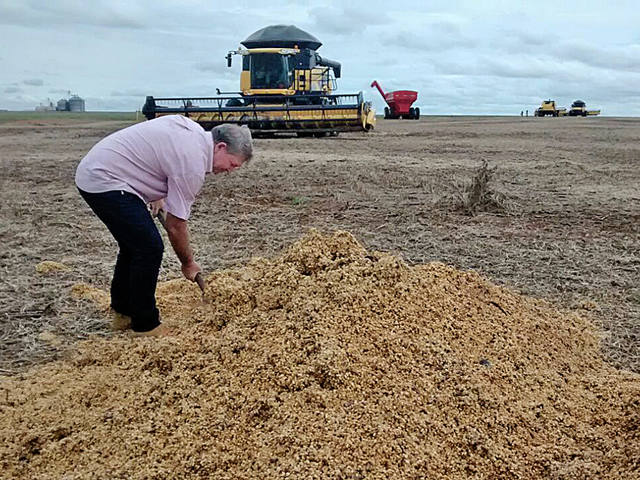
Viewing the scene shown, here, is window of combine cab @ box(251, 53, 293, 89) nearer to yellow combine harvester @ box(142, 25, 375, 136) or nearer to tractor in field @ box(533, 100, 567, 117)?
yellow combine harvester @ box(142, 25, 375, 136)

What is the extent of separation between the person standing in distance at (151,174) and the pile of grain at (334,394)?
0.44 m

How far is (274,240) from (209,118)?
12702 millimetres

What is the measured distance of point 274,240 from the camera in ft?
20.6

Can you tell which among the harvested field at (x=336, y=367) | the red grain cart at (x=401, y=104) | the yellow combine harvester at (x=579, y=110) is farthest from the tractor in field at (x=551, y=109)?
the harvested field at (x=336, y=367)

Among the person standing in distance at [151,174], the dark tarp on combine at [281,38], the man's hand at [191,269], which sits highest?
the dark tarp on combine at [281,38]

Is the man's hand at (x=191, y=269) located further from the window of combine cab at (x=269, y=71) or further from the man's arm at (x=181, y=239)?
the window of combine cab at (x=269, y=71)

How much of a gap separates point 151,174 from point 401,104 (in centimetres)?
3832

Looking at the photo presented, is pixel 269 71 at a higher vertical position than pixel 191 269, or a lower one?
higher

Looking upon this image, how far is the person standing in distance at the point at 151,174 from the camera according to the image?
11.3 ft

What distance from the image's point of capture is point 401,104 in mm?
40562

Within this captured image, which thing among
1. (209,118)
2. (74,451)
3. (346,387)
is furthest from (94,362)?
(209,118)

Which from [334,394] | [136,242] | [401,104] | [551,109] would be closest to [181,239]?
[136,242]

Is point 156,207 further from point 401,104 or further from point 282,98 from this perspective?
point 401,104

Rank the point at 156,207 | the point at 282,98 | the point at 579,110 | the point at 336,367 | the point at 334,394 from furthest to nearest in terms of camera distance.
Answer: the point at 579,110
the point at 282,98
the point at 156,207
the point at 336,367
the point at 334,394
